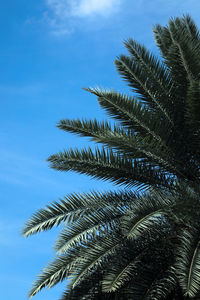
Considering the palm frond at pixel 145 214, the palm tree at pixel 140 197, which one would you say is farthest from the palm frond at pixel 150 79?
the palm frond at pixel 145 214

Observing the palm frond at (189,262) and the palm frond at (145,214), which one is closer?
the palm frond at (189,262)

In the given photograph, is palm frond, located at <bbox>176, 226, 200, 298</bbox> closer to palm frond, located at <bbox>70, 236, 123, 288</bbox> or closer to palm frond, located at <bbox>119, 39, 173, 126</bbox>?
palm frond, located at <bbox>70, 236, 123, 288</bbox>

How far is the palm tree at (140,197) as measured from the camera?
31.6 feet

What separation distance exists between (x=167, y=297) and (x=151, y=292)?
0.65 metres

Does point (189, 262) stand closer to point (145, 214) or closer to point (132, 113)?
point (145, 214)

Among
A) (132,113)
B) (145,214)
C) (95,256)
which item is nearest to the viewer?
(145,214)

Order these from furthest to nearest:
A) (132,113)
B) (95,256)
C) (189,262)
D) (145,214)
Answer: (132,113) < (95,256) < (145,214) < (189,262)

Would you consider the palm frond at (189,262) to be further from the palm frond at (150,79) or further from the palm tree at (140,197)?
the palm frond at (150,79)

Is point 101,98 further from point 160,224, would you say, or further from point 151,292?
point 151,292

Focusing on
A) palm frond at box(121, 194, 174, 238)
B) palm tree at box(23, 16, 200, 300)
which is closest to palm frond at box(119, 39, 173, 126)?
palm tree at box(23, 16, 200, 300)

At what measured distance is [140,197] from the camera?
1092 centimetres

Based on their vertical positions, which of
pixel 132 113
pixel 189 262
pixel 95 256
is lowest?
pixel 189 262

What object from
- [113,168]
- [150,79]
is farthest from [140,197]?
[150,79]

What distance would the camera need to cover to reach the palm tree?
379 inches
